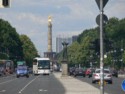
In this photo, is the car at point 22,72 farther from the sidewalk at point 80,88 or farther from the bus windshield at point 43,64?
the sidewalk at point 80,88

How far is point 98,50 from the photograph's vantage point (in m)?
21.1

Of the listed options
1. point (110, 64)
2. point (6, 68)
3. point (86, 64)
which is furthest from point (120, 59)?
point (6, 68)

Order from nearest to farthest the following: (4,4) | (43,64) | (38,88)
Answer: (4,4) → (38,88) → (43,64)

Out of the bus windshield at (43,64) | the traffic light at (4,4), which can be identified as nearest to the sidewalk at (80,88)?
the traffic light at (4,4)

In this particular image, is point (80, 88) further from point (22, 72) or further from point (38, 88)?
point (22, 72)

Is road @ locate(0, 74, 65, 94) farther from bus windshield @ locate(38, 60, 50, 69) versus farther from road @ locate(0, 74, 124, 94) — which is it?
bus windshield @ locate(38, 60, 50, 69)

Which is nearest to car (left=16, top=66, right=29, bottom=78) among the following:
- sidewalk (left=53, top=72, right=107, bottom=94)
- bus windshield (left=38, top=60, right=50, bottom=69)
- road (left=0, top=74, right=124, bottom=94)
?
bus windshield (left=38, top=60, right=50, bottom=69)

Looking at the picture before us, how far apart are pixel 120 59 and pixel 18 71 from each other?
6634 cm

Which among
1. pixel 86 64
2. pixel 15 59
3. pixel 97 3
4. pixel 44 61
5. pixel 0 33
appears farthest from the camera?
pixel 86 64

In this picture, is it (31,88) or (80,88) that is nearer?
(80,88)

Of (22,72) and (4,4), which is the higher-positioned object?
(4,4)

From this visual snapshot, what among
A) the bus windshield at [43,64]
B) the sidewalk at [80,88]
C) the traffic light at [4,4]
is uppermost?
the bus windshield at [43,64]

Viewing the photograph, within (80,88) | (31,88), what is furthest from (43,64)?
(80,88)

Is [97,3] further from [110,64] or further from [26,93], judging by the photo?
[110,64]
